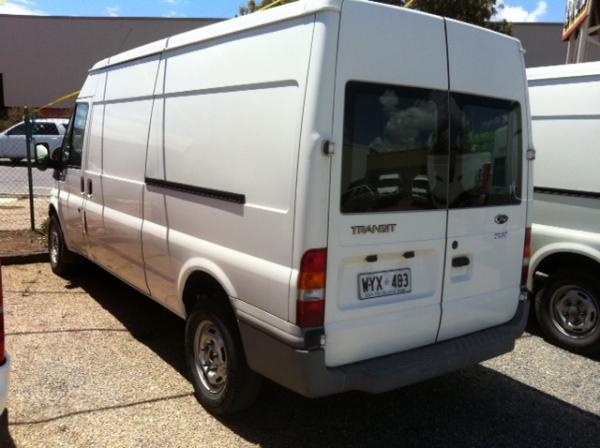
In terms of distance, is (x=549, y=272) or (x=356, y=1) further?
(x=549, y=272)

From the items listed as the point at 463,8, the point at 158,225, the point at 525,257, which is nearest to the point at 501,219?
the point at 525,257

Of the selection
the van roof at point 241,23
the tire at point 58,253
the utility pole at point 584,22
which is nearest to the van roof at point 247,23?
the van roof at point 241,23

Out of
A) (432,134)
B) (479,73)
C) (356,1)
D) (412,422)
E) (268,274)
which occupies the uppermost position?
(356,1)

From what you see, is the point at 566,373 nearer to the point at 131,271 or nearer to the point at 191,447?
the point at 191,447

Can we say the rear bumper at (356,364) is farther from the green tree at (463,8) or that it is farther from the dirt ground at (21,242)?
the green tree at (463,8)

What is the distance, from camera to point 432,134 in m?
3.18

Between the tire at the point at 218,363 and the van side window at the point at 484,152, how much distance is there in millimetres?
1552

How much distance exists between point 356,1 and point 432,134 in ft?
2.86

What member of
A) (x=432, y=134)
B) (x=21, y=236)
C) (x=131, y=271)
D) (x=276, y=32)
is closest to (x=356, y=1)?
(x=276, y=32)

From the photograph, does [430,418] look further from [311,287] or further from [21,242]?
[21,242]

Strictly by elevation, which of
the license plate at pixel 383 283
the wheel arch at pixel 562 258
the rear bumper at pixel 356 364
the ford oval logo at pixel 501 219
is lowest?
the rear bumper at pixel 356 364

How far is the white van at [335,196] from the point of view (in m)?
2.76

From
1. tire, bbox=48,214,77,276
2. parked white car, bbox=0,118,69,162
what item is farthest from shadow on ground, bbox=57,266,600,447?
parked white car, bbox=0,118,69,162

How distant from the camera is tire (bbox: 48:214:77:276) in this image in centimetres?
641
